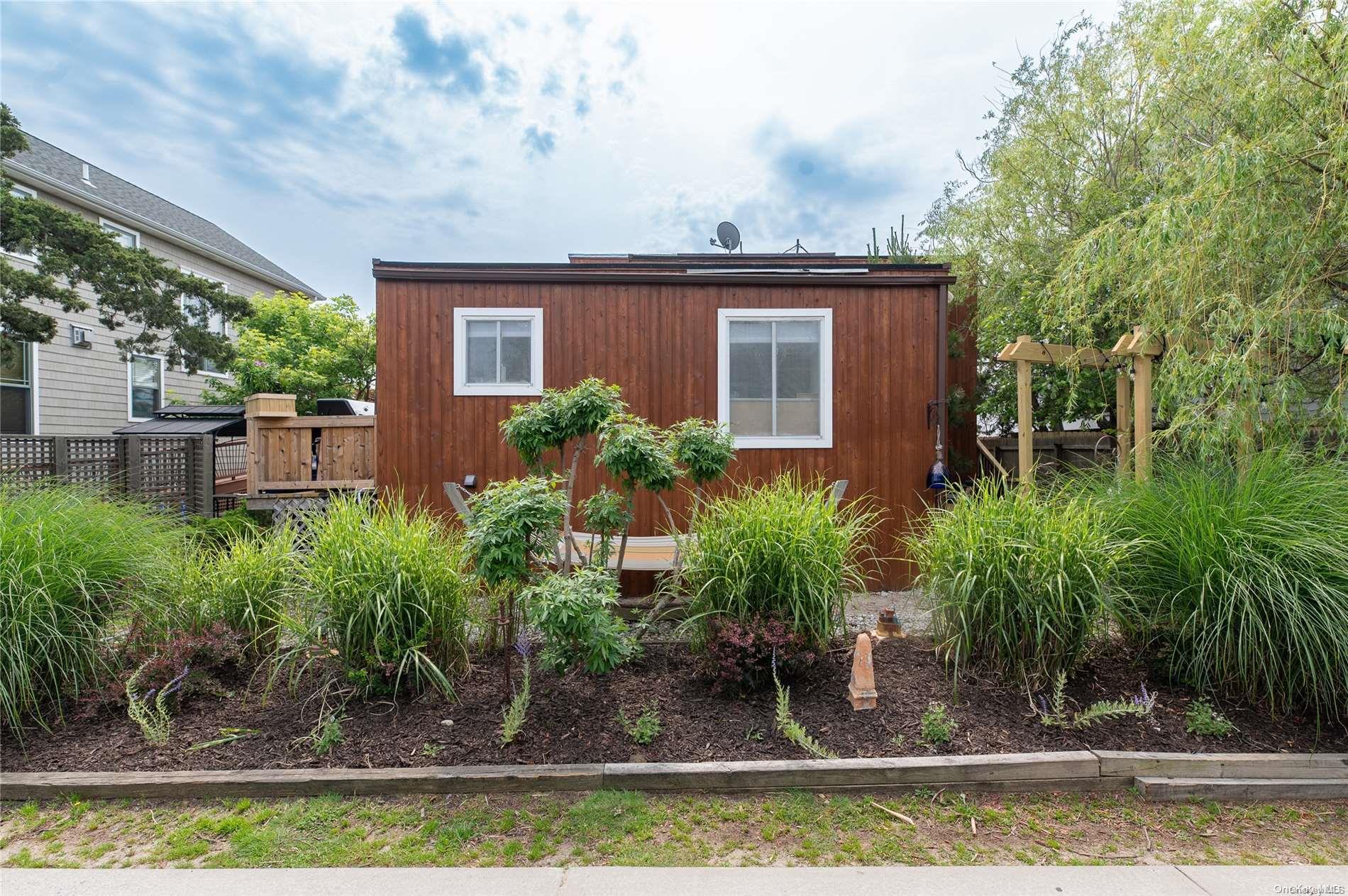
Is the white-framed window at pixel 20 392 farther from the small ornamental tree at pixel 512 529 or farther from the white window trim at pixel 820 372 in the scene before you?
the small ornamental tree at pixel 512 529

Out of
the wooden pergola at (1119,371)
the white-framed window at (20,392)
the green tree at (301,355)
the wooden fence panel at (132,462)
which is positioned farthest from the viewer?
the green tree at (301,355)

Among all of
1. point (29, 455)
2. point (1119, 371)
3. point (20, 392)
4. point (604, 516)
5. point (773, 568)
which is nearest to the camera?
point (773, 568)

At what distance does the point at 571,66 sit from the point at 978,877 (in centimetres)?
826

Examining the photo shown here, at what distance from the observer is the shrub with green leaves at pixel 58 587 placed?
2.73 metres

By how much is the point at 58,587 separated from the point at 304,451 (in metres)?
4.58

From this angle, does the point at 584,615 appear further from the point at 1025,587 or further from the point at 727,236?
the point at 727,236

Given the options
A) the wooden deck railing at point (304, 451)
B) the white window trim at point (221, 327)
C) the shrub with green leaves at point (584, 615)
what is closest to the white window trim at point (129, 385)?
the white window trim at point (221, 327)

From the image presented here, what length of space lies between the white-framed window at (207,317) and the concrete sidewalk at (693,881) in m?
11.5

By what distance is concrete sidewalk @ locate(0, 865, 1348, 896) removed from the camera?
196 cm

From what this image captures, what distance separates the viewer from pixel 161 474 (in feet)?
24.3

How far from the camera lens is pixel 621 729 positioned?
2816 mm

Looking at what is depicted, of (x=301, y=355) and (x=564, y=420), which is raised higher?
(x=301, y=355)

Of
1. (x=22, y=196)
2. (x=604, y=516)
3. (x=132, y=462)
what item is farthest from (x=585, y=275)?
(x=22, y=196)

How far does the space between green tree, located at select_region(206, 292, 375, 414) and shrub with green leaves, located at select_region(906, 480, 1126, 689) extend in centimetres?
1274
